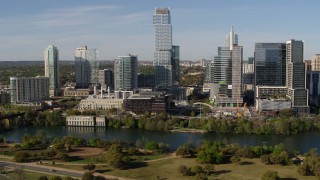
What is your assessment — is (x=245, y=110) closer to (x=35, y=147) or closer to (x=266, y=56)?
(x=266, y=56)

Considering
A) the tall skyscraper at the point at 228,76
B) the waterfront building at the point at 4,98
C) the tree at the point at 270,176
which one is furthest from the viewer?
the waterfront building at the point at 4,98

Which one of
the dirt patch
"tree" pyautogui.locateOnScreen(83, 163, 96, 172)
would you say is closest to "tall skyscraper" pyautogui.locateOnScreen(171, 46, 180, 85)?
the dirt patch

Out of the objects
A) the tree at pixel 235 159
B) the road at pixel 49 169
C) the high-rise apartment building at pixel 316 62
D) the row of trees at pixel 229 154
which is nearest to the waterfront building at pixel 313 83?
the high-rise apartment building at pixel 316 62

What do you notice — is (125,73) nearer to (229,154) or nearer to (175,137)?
(175,137)

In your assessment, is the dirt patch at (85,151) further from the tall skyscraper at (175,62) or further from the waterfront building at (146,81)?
the tall skyscraper at (175,62)

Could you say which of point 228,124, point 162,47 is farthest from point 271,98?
point 162,47
